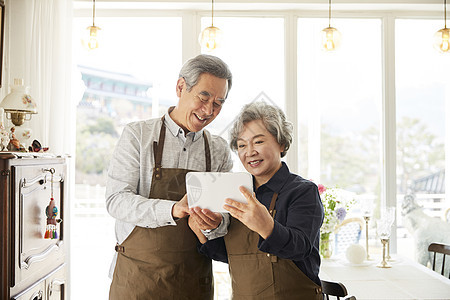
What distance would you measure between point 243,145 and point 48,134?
2.12m

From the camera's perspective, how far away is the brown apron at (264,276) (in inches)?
61.7

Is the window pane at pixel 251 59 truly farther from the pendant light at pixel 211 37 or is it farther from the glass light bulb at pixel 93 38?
the glass light bulb at pixel 93 38

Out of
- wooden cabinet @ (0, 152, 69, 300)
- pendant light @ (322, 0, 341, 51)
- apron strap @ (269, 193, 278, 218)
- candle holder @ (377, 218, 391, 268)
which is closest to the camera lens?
apron strap @ (269, 193, 278, 218)

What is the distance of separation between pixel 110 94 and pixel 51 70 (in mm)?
631

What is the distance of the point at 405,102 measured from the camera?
3963 millimetres

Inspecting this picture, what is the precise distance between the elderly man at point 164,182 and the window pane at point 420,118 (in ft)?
8.90

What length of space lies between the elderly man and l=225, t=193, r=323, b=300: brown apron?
21 cm

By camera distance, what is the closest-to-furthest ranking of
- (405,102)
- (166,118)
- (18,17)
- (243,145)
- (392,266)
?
(243,145) < (166,118) < (392,266) < (18,17) < (405,102)

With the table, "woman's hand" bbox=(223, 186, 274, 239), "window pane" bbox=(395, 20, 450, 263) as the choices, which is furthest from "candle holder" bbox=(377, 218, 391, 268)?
"woman's hand" bbox=(223, 186, 274, 239)

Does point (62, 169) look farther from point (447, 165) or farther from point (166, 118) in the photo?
point (447, 165)

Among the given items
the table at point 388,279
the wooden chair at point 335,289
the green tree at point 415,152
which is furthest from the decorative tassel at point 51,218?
the green tree at point 415,152

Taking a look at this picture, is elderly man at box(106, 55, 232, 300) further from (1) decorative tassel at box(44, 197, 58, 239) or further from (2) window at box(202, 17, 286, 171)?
(2) window at box(202, 17, 286, 171)

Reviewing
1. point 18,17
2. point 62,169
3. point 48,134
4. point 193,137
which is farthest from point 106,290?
point 193,137

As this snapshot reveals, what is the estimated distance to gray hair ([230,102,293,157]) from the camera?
1.62 m
